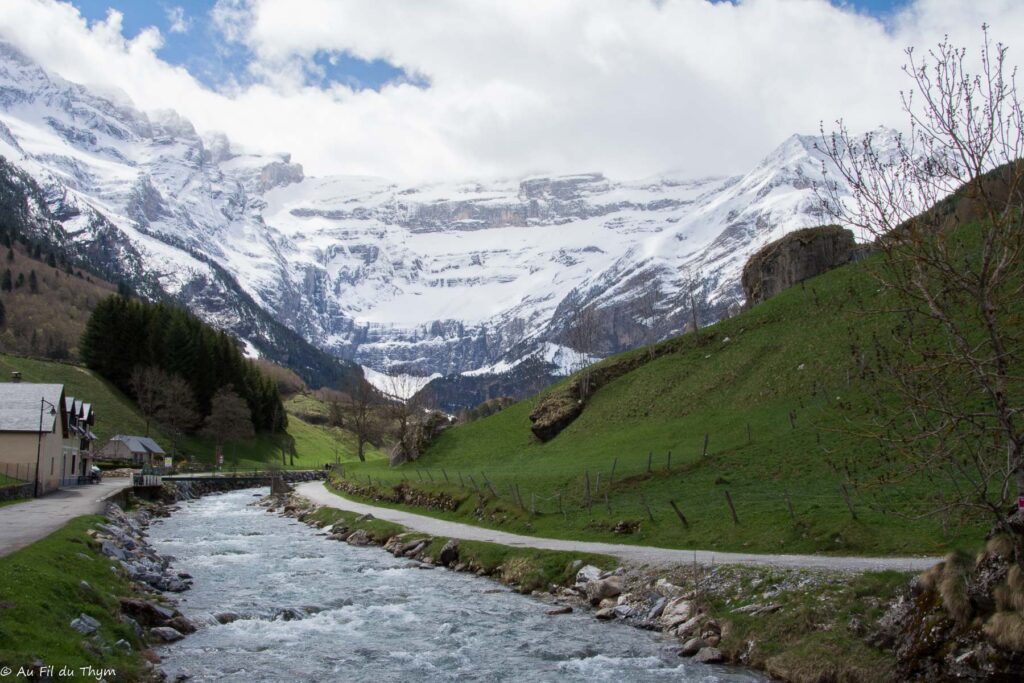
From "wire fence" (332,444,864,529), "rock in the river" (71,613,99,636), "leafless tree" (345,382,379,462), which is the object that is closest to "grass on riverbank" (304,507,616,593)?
"wire fence" (332,444,864,529)

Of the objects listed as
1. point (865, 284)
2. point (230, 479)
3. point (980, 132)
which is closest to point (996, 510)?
point (980, 132)

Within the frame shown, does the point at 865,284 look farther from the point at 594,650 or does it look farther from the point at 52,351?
the point at 52,351

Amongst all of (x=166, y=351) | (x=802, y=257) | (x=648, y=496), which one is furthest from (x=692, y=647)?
(x=166, y=351)

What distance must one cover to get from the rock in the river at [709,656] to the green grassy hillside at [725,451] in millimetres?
6043

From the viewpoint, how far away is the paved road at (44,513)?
29131 mm

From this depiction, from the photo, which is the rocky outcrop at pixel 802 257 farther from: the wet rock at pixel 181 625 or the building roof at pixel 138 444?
the building roof at pixel 138 444

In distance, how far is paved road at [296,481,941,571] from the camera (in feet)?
77.0

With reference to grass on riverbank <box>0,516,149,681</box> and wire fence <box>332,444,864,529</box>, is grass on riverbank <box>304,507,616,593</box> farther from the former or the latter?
grass on riverbank <box>0,516,149,681</box>

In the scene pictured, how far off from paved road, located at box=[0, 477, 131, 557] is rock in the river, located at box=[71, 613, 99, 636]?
6945mm

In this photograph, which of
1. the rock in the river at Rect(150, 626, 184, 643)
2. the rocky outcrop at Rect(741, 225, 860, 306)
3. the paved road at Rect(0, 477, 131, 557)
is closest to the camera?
the rock in the river at Rect(150, 626, 184, 643)

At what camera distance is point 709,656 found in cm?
2072

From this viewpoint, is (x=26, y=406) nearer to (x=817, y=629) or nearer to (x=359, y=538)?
(x=359, y=538)

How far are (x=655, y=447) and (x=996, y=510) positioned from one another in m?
42.9

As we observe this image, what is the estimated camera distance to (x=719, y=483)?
4088 cm
